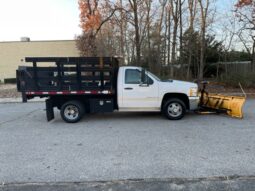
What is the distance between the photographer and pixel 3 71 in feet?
126

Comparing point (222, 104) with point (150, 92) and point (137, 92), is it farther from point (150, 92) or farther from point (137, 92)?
point (137, 92)

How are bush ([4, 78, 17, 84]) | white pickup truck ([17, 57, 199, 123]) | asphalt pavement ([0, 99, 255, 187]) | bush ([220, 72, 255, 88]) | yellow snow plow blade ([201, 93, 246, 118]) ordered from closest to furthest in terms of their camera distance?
asphalt pavement ([0, 99, 255, 187]) < white pickup truck ([17, 57, 199, 123]) < yellow snow plow blade ([201, 93, 246, 118]) < bush ([220, 72, 255, 88]) < bush ([4, 78, 17, 84])

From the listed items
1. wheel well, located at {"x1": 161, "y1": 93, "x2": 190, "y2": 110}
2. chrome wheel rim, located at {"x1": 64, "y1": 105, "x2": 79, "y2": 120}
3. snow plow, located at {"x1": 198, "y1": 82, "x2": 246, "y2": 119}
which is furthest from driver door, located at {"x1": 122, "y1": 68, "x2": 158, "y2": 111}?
snow plow, located at {"x1": 198, "y1": 82, "x2": 246, "y2": 119}

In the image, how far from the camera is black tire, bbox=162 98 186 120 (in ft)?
27.3

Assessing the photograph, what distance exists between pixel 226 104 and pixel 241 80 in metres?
9.18

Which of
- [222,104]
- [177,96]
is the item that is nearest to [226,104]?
[222,104]

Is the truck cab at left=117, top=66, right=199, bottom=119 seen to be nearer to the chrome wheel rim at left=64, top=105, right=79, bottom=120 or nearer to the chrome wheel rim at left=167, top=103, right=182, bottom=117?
the chrome wheel rim at left=167, top=103, right=182, bottom=117

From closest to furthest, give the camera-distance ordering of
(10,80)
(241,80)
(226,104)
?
(226,104) < (241,80) < (10,80)

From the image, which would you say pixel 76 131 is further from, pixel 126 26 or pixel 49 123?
pixel 126 26

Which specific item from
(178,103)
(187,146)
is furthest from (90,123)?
(187,146)

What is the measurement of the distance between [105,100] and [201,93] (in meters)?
3.96

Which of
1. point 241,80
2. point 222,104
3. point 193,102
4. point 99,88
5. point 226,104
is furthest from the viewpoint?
point 241,80

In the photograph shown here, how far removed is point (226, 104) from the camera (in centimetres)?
889

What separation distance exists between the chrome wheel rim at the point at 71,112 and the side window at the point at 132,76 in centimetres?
207
